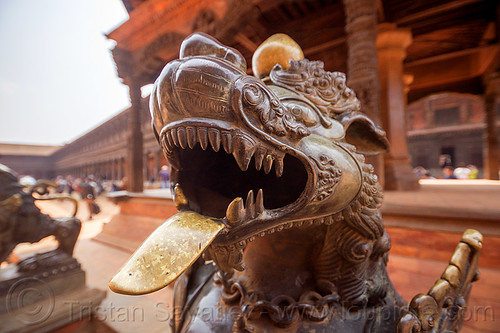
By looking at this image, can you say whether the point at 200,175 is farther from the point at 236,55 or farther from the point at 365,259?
the point at 365,259

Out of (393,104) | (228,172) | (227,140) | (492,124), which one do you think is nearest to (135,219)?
(228,172)

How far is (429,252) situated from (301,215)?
1.68 metres

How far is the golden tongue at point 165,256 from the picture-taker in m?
0.39

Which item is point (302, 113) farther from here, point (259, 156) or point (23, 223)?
point (23, 223)

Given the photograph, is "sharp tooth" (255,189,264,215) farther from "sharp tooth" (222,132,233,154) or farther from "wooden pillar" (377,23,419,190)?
"wooden pillar" (377,23,419,190)

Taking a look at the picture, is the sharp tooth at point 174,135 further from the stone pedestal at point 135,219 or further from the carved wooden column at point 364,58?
the stone pedestal at point 135,219

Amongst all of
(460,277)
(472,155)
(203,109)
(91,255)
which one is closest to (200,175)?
(203,109)

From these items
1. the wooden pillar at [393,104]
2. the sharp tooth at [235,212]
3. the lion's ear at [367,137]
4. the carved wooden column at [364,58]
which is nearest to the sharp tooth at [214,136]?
the sharp tooth at [235,212]

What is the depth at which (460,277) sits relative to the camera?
25.7 inches

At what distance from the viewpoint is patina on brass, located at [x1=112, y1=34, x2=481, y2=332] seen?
1.37ft

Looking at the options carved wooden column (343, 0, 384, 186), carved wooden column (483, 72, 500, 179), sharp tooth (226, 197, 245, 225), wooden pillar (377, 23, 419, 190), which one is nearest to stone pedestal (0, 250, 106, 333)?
sharp tooth (226, 197, 245, 225)

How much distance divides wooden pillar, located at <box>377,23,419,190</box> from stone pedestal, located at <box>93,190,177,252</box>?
11.6 ft

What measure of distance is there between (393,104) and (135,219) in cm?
482

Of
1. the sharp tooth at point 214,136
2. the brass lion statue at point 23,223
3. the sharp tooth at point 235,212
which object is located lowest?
the brass lion statue at point 23,223
